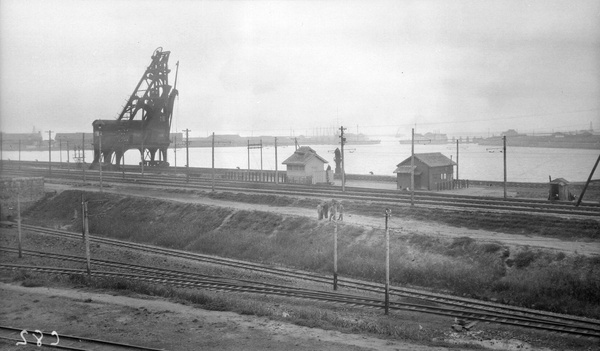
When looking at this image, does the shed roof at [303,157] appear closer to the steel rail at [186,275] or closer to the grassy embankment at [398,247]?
the grassy embankment at [398,247]

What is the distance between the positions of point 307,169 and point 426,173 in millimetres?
10849

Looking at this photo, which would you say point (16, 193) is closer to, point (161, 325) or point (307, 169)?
point (307, 169)

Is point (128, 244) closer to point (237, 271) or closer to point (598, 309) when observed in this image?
point (237, 271)

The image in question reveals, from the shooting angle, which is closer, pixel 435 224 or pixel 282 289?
pixel 282 289

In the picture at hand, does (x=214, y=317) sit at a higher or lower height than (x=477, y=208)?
lower

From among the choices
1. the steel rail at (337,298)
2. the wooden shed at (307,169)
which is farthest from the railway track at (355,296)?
the wooden shed at (307,169)

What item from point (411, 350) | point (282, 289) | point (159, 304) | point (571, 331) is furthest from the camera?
point (282, 289)

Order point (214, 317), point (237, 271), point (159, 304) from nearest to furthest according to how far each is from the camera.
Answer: point (214, 317) → point (159, 304) → point (237, 271)

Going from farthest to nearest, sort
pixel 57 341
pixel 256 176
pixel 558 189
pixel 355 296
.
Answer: pixel 256 176 → pixel 558 189 → pixel 355 296 → pixel 57 341

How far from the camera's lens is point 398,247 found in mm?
23562

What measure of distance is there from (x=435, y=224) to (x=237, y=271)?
1110cm

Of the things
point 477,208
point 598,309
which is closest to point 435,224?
point 477,208

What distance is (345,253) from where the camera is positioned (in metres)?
24.4

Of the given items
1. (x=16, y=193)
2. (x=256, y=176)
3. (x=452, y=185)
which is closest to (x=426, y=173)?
(x=452, y=185)
